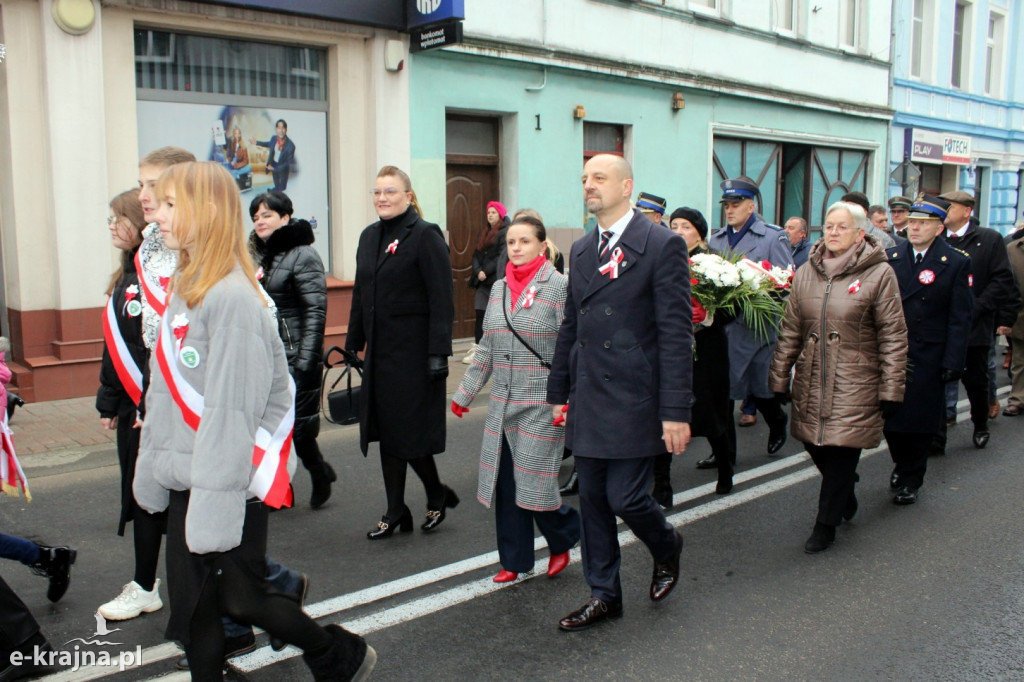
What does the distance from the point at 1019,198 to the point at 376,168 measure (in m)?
22.5

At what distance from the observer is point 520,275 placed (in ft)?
15.2

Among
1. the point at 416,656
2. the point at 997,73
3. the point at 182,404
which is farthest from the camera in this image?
the point at 997,73

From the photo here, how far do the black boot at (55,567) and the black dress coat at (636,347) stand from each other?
2.34 m

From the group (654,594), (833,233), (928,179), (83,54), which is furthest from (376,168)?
(928,179)

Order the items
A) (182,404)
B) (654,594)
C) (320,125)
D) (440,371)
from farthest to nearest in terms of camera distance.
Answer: (320,125), (440,371), (654,594), (182,404)

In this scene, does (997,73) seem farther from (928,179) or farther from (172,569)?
(172,569)

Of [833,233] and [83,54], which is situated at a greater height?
[83,54]

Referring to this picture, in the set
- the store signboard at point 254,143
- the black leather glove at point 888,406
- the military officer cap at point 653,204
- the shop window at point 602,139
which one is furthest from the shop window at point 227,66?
the black leather glove at point 888,406

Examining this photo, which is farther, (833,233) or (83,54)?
(83,54)

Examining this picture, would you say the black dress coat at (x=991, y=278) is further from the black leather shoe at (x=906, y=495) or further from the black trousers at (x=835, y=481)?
the black trousers at (x=835, y=481)

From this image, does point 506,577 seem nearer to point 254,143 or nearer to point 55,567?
point 55,567

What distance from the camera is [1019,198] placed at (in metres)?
27.0

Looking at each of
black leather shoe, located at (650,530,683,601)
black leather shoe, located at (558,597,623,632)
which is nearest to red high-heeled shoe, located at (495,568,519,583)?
black leather shoe, located at (558,597,623,632)

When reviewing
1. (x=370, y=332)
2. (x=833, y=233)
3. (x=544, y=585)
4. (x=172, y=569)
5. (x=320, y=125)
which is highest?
(x=320, y=125)
